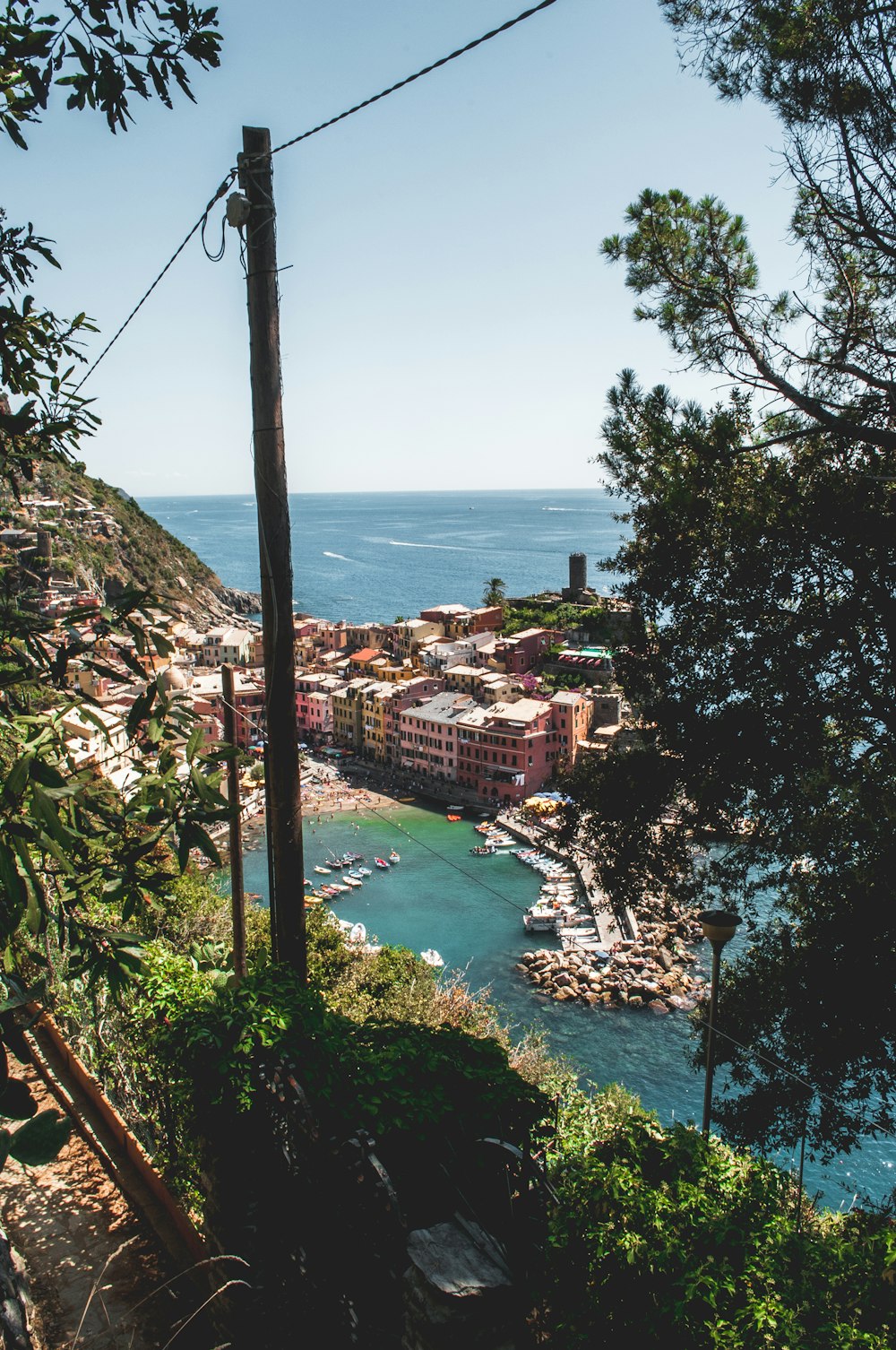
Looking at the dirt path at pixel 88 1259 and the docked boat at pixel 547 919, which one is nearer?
the dirt path at pixel 88 1259

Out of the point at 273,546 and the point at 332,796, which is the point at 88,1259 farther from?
the point at 332,796

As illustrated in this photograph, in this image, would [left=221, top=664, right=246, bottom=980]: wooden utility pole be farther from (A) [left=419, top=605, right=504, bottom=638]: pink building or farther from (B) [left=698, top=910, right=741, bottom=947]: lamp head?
(A) [left=419, top=605, right=504, bottom=638]: pink building

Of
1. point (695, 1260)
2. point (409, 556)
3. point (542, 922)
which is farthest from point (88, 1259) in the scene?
point (409, 556)

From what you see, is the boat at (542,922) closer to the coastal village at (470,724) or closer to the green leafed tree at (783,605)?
the coastal village at (470,724)

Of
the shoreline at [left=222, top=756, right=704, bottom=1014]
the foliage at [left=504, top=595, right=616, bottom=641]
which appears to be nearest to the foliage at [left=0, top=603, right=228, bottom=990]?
the shoreline at [left=222, top=756, right=704, bottom=1014]

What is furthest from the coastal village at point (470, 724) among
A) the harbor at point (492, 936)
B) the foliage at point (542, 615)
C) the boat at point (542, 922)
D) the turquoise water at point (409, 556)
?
the turquoise water at point (409, 556)
